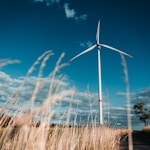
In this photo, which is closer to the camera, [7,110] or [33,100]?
[33,100]

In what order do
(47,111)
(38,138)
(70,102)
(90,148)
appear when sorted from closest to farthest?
(38,138) < (47,111) < (70,102) < (90,148)

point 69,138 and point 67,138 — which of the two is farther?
point 69,138

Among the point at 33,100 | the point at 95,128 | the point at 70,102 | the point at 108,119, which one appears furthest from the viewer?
the point at 108,119

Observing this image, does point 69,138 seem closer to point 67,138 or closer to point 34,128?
point 67,138

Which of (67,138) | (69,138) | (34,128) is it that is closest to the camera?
(34,128)

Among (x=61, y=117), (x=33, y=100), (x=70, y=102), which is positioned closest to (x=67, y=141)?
(x=61, y=117)

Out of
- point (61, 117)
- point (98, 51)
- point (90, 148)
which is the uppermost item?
point (98, 51)

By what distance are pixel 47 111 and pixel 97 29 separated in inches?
984

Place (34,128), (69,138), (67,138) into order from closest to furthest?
1. (34,128)
2. (67,138)
3. (69,138)

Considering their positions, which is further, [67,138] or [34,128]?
[67,138]

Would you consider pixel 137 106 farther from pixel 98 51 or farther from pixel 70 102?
pixel 70 102

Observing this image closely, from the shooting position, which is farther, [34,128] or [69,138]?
[69,138]

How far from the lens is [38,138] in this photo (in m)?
3.91

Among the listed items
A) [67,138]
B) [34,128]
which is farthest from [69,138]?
[34,128]
